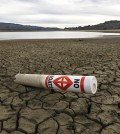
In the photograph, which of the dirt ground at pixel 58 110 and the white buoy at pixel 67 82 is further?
the white buoy at pixel 67 82

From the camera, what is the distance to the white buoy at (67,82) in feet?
9.53

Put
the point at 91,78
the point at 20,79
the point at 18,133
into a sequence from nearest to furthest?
the point at 18,133, the point at 91,78, the point at 20,79

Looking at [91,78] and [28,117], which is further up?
[91,78]

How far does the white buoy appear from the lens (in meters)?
2.90

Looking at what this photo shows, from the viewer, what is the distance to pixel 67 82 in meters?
3.03

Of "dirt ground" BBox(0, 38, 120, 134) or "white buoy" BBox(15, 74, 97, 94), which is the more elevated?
"white buoy" BBox(15, 74, 97, 94)

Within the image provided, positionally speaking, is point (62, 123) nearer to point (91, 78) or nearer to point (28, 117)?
point (28, 117)

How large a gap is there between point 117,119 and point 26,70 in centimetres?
318

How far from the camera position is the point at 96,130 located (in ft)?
8.11

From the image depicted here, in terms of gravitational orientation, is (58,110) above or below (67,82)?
below

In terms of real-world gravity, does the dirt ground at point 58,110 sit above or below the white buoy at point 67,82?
below

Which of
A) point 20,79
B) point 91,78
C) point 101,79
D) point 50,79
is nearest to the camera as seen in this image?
point 91,78

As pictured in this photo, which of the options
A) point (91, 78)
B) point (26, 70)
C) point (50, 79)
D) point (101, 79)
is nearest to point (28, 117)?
point (50, 79)

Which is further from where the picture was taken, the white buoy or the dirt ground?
the white buoy
